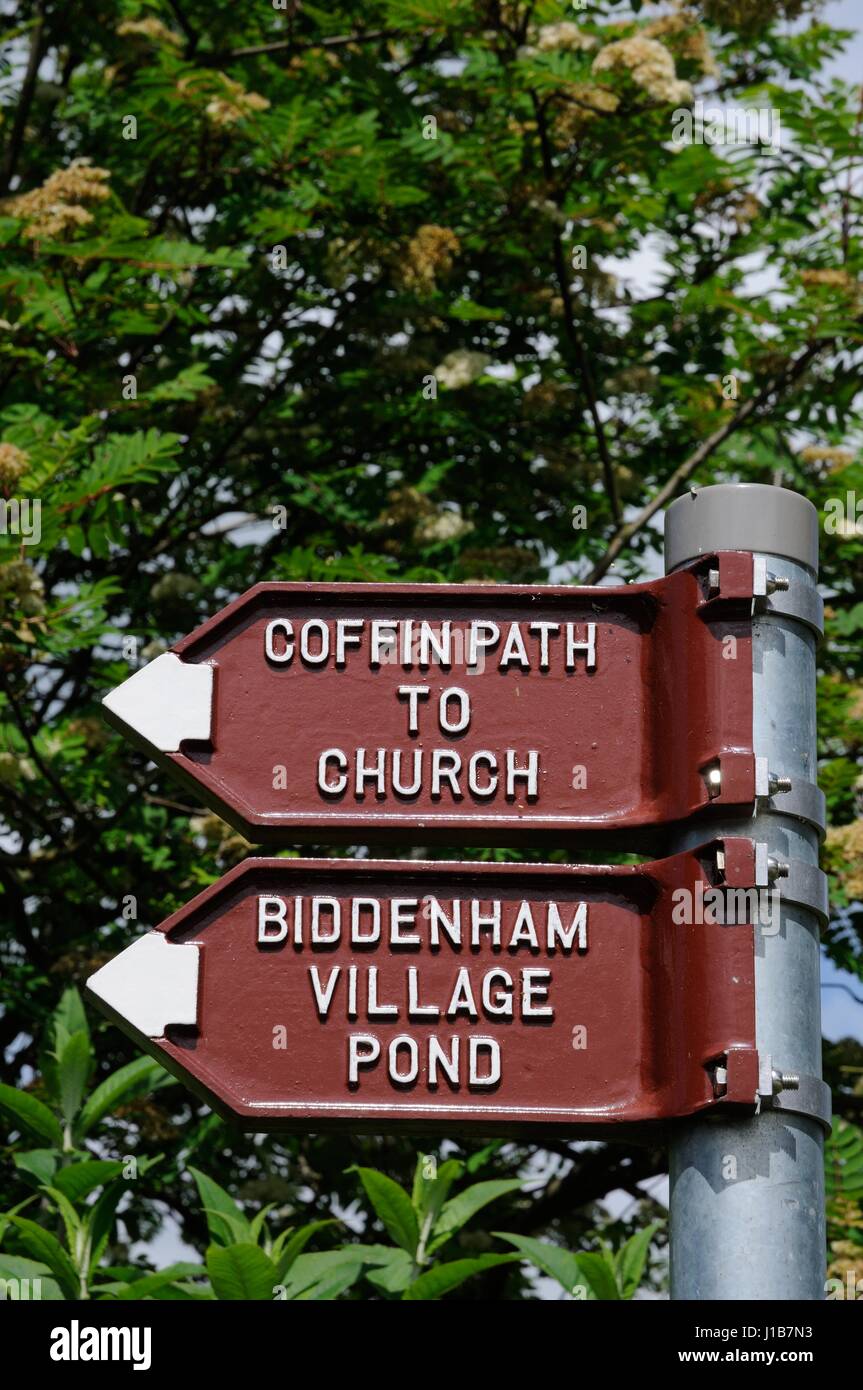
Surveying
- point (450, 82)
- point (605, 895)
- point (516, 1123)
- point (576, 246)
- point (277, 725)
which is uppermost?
point (450, 82)

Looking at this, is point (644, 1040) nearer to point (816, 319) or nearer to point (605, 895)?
point (605, 895)

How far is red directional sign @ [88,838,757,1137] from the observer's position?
2.54 meters

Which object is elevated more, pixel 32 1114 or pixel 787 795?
pixel 787 795

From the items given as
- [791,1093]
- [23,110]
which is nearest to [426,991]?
[791,1093]

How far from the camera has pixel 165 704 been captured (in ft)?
9.03

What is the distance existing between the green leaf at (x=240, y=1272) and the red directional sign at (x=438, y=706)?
170cm

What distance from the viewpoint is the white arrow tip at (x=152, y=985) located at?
260cm

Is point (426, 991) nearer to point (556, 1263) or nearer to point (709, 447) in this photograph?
point (556, 1263)

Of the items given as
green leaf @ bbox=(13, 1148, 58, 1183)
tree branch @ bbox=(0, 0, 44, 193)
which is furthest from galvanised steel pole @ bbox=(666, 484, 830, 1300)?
tree branch @ bbox=(0, 0, 44, 193)

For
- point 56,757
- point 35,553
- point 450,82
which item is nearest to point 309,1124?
point 35,553

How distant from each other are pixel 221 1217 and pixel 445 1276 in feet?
1.99

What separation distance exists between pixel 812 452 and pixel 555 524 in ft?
3.96

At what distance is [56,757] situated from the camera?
7137 millimetres

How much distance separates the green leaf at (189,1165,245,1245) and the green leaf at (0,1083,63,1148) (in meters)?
0.50
